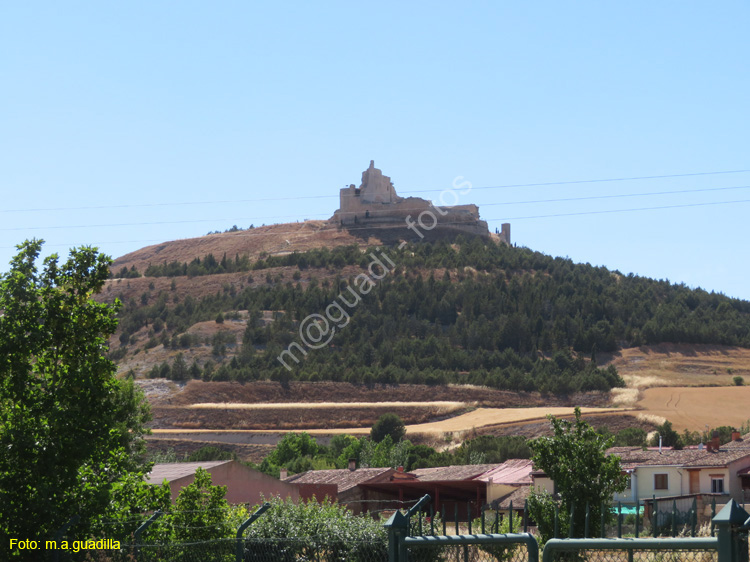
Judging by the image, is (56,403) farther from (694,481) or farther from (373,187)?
(373,187)

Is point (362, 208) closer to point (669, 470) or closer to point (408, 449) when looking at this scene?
point (408, 449)

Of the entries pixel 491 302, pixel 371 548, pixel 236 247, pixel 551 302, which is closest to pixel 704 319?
pixel 551 302

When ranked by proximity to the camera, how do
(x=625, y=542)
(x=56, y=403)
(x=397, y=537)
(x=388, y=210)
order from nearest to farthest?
(x=625, y=542) → (x=397, y=537) → (x=56, y=403) → (x=388, y=210)

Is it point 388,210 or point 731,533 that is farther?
point 388,210

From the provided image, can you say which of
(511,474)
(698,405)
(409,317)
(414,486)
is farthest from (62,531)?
(409,317)

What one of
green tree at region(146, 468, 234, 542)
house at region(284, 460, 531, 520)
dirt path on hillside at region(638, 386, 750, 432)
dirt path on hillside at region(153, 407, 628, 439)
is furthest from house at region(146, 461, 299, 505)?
dirt path on hillside at region(638, 386, 750, 432)

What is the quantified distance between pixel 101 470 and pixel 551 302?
98304 millimetres

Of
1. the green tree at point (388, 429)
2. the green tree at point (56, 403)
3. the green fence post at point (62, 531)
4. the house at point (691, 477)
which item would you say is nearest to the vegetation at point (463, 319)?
the green tree at point (388, 429)

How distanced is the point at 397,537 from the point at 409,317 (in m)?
96.8

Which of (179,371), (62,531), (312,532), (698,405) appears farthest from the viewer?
(179,371)

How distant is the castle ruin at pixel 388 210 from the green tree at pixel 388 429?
236 ft

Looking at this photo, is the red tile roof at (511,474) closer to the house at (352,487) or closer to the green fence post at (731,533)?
the house at (352,487)

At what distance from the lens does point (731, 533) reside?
4477mm

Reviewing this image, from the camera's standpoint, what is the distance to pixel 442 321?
337 feet
